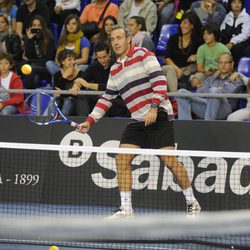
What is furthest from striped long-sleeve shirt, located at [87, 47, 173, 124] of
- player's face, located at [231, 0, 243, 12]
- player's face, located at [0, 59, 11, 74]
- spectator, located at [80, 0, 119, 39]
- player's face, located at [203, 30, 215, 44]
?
spectator, located at [80, 0, 119, 39]

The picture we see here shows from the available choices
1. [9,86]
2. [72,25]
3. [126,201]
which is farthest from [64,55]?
[126,201]

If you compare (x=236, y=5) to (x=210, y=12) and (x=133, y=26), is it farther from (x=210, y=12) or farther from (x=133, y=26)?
(x=133, y=26)

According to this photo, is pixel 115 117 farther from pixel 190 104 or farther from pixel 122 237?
pixel 122 237

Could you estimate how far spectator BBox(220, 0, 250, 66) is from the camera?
40.7 feet

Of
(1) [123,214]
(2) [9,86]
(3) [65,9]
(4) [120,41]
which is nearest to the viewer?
(1) [123,214]

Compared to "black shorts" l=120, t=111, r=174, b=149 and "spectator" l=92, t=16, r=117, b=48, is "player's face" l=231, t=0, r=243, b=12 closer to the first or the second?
"spectator" l=92, t=16, r=117, b=48

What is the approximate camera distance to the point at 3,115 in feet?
38.2

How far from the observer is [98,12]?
1367 cm

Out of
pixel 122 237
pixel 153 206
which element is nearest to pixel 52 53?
pixel 153 206

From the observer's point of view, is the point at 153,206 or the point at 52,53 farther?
the point at 52,53

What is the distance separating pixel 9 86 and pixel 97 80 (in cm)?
132

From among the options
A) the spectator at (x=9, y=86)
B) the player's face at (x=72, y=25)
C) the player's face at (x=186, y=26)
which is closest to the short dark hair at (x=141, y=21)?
the player's face at (x=186, y=26)

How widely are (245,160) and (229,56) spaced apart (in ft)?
5.57

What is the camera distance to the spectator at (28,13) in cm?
1409
